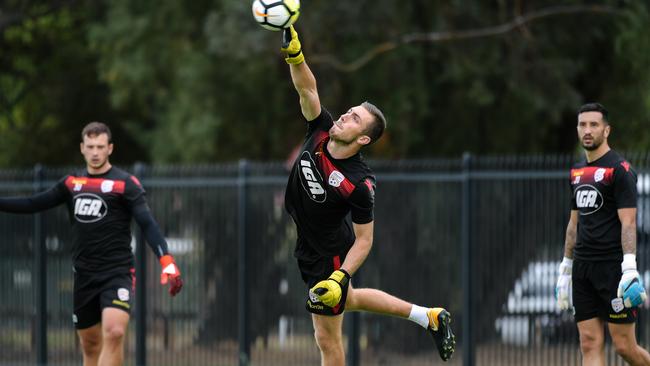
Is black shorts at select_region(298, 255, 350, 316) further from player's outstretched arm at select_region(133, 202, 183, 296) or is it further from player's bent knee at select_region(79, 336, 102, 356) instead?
player's bent knee at select_region(79, 336, 102, 356)

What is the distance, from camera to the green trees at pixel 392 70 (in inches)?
750

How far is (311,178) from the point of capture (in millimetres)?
8781

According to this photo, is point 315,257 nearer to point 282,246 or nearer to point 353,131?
point 353,131

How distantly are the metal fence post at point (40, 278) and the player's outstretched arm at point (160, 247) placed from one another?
604 centimetres

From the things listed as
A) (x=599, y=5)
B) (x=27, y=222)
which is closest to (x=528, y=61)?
(x=599, y=5)

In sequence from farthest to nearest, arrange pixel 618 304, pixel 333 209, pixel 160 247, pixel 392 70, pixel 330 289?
1. pixel 392 70
2. pixel 160 247
3. pixel 618 304
4. pixel 333 209
5. pixel 330 289

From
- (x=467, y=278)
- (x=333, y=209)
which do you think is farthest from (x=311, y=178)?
(x=467, y=278)

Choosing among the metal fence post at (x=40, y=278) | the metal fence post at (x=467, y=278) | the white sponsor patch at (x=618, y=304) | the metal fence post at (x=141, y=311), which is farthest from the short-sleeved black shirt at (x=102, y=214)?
the metal fence post at (x=40, y=278)

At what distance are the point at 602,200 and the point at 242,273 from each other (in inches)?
239

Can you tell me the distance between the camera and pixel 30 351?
1599cm

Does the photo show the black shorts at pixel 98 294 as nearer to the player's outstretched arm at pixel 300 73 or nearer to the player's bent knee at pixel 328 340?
the player's bent knee at pixel 328 340

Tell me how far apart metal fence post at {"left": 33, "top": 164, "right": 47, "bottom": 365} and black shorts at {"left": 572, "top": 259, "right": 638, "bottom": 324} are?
8278 millimetres

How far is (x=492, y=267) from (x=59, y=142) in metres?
16.8

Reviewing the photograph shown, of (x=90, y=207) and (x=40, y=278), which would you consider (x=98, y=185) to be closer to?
(x=90, y=207)
